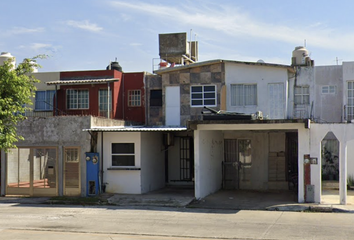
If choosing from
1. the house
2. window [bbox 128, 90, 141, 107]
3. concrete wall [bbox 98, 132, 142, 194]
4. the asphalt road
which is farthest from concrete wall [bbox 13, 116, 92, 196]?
window [bbox 128, 90, 141, 107]

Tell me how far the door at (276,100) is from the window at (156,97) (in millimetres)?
5939

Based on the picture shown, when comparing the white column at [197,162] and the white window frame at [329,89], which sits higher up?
the white window frame at [329,89]

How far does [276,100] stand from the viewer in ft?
75.6

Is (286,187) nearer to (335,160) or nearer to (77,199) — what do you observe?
(335,160)

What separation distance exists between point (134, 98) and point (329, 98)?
1104 centimetres

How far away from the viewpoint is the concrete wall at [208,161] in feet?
61.2

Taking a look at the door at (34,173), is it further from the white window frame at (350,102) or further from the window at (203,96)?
the white window frame at (350,102)

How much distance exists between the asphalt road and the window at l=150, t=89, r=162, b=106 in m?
8.91

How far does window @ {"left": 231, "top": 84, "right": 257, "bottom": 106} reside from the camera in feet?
76.5

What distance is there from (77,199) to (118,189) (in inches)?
79.7

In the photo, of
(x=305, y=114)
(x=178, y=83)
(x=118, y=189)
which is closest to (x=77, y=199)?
(x=118, y=189)

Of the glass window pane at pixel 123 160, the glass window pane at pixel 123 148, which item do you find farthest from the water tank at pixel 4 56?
the glass window pane at pixel 123 160

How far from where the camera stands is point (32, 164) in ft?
67.8

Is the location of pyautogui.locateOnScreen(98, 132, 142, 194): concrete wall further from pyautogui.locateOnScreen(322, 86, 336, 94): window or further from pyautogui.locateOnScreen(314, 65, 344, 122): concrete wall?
pyautogui.locateOnScreen(322, 86, 336, 94): window
